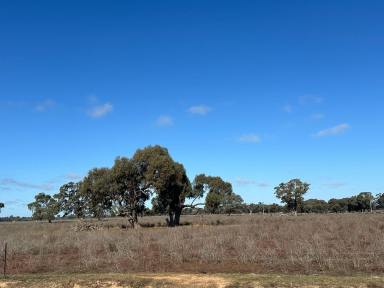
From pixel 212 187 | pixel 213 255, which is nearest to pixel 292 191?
pixel 212 187

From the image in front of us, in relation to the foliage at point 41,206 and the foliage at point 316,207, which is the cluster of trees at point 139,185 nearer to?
the foliage at point 41,206

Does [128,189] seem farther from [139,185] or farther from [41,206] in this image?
[41,206]

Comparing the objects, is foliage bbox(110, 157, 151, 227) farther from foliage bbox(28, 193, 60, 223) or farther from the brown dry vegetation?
foliage bbox(28, 193, 60, 223)

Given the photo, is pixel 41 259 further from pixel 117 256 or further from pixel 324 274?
pixel 324 274

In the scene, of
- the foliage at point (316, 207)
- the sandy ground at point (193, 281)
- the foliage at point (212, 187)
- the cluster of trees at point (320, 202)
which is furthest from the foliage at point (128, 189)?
the foliage at point (316, 207)

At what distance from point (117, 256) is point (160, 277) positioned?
6.62 m

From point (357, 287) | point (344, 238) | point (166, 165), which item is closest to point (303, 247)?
point (344, 238)

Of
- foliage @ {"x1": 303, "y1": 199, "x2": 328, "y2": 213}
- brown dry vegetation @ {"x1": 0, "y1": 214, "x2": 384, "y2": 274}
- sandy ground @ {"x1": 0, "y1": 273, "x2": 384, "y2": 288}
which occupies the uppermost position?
foliage @ {"x1": 303, "y1": 199, "x2": 328, "y2": 213}

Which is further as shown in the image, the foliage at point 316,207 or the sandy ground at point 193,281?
the foliage at point 316,207

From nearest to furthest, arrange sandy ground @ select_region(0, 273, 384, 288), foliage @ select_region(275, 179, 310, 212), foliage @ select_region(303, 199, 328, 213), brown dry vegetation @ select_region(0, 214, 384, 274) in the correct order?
sandy ground @ select_region(0, 273, 384, 288), brown dry vegetation @ select_region(0, 214, 384, 274), foliage @ select_region(275, 179, 310, 212), foliage @ select_region(303, 199, 328, 213)

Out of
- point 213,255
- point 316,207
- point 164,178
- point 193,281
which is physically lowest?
point 193,281

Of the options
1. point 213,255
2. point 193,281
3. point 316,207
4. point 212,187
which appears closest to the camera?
point 193,281

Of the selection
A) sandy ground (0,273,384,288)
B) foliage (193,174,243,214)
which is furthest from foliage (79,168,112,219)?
sandy ground (0,273,384,288)

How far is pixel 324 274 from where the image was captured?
645 inches
